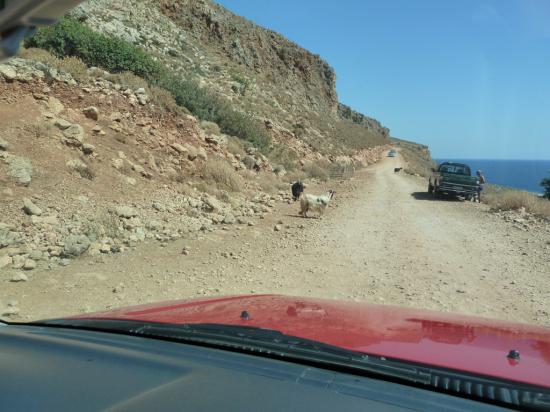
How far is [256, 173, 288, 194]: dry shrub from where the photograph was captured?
17828 mm

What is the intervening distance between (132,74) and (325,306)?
16.1 meters

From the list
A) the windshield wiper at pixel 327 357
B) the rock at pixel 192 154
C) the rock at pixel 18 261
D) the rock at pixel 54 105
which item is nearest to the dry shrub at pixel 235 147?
the rock at pixel 192 154

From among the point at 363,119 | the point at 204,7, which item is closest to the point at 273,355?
the point at 204,7

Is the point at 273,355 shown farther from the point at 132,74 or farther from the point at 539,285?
the point at 132,74

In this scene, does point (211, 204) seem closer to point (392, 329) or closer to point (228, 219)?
point (228, 219)

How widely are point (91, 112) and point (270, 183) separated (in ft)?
23.5

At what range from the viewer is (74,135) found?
12.0 meters

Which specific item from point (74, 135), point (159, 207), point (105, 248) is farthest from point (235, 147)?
point (105, 248)

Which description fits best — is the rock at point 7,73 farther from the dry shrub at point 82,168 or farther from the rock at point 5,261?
the rock at point 5,261

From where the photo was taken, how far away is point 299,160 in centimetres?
2903

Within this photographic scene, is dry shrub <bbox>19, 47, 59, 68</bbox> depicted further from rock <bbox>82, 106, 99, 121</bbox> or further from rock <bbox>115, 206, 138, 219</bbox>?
rock <bbox>115, 206, 138, 219</bbox>

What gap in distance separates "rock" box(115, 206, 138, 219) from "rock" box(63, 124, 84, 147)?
9.09 feet

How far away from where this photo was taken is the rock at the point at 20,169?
31.2ft

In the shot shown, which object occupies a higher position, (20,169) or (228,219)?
(20,169)
